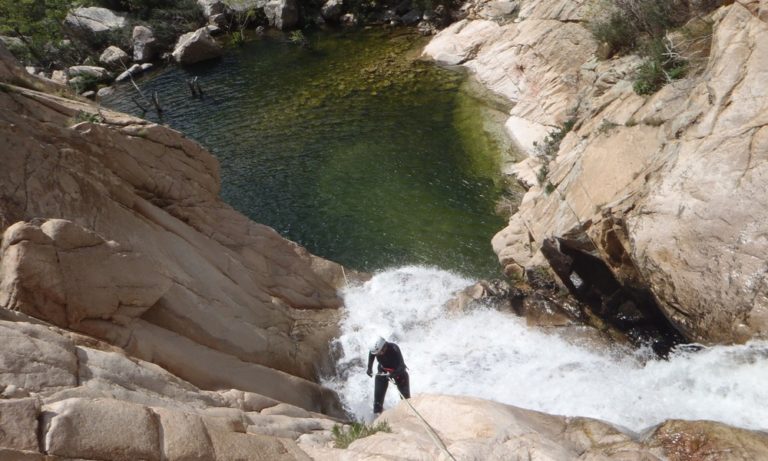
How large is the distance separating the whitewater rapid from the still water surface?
6.83 feet

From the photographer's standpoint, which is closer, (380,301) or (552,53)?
(380,301)

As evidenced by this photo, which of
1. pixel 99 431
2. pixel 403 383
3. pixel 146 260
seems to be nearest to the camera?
pixel 99 431

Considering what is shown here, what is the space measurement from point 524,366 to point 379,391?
341 centimetres

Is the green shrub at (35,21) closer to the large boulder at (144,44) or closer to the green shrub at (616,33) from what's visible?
the large boulder at (144,44)

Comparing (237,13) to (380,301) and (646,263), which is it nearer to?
(380,301)

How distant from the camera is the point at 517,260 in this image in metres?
15.9

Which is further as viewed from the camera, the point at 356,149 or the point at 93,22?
the point at 93,22

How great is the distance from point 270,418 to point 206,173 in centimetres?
818

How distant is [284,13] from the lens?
139 feet

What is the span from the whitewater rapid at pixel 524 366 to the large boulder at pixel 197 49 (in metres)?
28.7

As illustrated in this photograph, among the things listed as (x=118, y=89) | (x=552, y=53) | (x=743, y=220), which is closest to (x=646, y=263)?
(x=743, y=220)

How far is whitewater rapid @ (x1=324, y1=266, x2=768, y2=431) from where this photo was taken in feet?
31.4

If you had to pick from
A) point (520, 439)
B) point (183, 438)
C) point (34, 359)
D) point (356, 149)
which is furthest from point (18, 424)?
point (356, 149)

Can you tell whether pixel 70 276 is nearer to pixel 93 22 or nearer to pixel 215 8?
pixel 215 8
